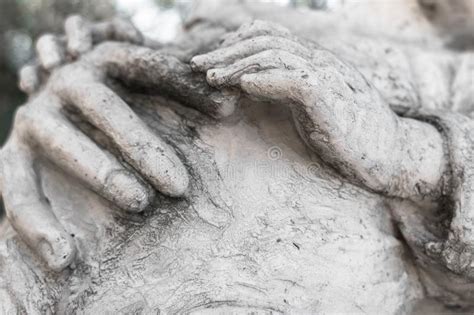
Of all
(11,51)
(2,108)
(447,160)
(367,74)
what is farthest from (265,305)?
(11,51)

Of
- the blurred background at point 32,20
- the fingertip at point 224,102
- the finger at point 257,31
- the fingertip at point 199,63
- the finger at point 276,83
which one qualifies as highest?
the finger at point 257,31

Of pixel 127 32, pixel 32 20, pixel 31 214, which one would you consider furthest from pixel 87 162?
pixel 32 20

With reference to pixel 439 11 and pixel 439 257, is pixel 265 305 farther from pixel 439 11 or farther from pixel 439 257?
pixel 439 11

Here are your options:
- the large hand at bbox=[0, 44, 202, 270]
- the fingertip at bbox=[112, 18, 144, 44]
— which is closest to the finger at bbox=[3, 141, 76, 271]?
the large hand at bbox=[0, 44, 202, 270]

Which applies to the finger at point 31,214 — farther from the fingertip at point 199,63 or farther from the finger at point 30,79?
the fingertip at point 199,63

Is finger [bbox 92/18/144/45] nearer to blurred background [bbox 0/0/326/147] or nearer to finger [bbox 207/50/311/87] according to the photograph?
finger [bbox 207/50/311/87]

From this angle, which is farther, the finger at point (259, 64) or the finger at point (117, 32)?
the finger at point (117, 32)

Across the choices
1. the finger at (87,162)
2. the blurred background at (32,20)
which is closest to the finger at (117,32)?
the finger at (87,162)

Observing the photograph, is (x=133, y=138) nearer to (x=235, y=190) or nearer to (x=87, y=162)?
(x=87, y=162)
